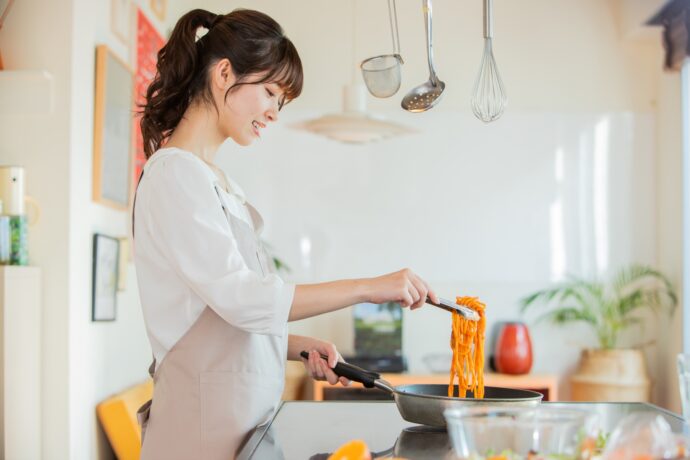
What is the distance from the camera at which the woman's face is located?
1701mm

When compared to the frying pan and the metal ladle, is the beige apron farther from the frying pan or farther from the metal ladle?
the metal ladle

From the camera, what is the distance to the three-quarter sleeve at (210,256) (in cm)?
145

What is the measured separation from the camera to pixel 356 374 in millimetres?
1639

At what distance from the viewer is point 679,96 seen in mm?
4305

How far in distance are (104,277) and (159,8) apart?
5.05ft

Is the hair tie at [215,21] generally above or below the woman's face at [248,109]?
above

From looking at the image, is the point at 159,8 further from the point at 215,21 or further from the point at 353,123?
the point at 215,21

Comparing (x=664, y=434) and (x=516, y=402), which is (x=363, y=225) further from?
(x=664, y=434)

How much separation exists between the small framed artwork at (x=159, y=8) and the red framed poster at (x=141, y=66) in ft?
A: 0.44

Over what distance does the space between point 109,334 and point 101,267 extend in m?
0.32

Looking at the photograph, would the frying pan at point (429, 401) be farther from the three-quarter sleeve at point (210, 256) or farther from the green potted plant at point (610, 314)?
the green potted plant at point (610, 314)

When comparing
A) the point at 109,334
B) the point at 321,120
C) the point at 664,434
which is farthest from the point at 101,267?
the point at 664,434

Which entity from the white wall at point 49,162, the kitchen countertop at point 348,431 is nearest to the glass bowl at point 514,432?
the kitchen countertop at point 348,431

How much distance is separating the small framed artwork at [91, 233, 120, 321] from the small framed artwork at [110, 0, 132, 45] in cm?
81
